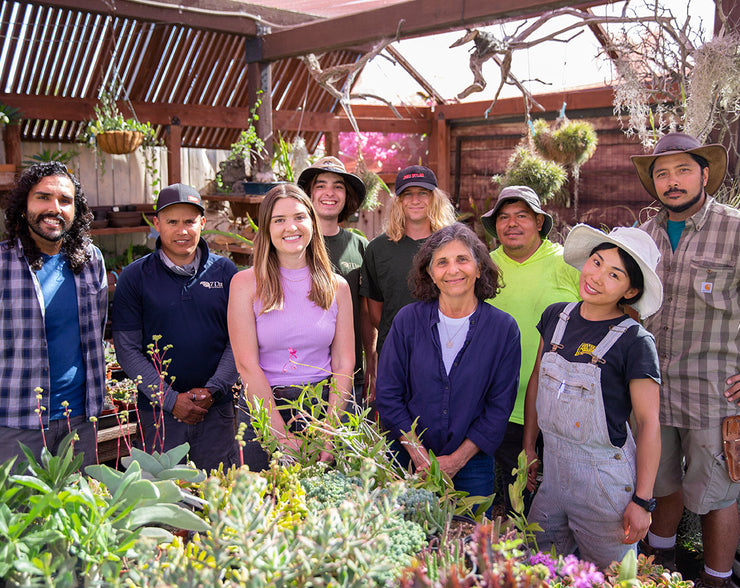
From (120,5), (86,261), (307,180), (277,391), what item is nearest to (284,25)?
(120,5)

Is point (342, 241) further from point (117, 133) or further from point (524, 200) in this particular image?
point (117, 133)

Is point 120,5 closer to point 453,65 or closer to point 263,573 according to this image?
point 453,65

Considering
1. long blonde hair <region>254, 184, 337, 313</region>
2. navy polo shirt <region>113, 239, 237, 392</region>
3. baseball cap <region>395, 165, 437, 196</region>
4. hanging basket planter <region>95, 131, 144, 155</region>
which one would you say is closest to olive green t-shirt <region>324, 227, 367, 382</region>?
baseball cap <region>395, 165, 437, 196</region>

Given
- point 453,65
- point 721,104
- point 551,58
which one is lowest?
point 721,104

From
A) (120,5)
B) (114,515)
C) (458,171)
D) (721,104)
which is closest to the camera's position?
(114,515)

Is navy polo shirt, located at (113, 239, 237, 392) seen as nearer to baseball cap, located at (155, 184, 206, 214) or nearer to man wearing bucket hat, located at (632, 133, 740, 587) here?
baseball cap, located at (155, 184, 206, 214)

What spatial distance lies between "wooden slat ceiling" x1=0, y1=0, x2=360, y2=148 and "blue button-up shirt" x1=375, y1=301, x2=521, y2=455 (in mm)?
4036

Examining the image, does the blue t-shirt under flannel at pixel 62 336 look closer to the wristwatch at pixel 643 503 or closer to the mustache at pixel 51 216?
the mustache at pixel 51 216

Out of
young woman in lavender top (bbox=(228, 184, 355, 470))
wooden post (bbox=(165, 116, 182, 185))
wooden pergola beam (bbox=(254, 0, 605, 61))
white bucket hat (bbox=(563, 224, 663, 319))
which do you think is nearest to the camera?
white bucket hat (bbox=(563, 224, 663, 319))

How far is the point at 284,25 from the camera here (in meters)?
5.39

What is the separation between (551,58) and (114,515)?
5.67m

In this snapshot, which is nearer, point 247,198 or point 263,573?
point 263,573

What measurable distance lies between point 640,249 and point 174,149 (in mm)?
5039

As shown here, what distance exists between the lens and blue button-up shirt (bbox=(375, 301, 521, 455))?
2.07 metres
